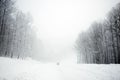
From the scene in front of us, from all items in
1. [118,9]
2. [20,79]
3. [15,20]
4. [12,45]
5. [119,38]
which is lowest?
[20,79]

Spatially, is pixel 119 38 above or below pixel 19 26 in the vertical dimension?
below

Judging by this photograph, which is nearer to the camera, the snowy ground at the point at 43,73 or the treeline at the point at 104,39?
the snowy ground at the point at 43,73

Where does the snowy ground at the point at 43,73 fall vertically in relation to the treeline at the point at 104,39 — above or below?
below

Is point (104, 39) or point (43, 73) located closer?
point (43, 73)

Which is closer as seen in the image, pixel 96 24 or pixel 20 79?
pixel 20 79

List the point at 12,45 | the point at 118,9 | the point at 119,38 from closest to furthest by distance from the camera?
the point at 118,9 < the point at 119,38 < the point at 12,45

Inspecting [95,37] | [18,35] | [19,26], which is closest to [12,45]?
[18,35]

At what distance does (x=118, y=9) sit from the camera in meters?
24.0

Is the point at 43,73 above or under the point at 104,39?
under

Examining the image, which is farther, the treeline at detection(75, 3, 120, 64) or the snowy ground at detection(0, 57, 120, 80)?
the treeline at detection(75, 3, 120, 64)

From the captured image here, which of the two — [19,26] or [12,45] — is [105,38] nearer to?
[19,26]

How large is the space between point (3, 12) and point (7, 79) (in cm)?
1629

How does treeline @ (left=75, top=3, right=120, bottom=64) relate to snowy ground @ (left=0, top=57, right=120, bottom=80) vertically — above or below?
above

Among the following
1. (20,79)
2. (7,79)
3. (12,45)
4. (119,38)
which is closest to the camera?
(7,79)
